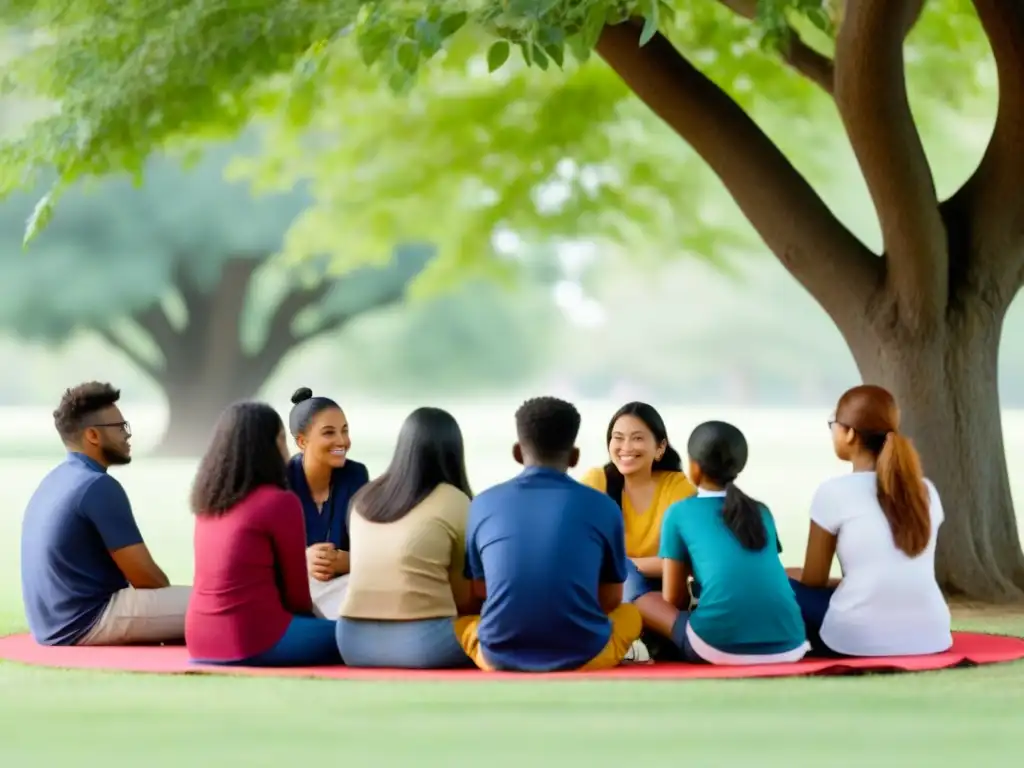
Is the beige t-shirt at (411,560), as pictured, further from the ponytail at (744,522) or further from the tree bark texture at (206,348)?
the tree bark texture at (206,348)

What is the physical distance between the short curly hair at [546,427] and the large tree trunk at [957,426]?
3.77 metres

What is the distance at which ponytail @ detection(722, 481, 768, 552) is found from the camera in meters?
7.09

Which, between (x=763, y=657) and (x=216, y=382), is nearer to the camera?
(x=763, y=657)

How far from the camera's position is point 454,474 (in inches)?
285

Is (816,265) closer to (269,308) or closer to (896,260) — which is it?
(896,260)

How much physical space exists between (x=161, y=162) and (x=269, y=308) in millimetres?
3630

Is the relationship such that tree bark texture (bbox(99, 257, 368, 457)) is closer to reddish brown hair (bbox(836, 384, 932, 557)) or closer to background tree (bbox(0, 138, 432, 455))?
background tree (bbox(0, 138, 432, 455))

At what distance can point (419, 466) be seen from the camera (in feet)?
23.6

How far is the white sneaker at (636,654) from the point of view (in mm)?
7379

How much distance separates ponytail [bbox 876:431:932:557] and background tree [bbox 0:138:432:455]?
23.5 meters

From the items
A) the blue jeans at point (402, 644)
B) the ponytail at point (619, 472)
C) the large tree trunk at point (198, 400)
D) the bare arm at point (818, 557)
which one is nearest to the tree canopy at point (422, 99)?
the ponytail at point (619, 472)

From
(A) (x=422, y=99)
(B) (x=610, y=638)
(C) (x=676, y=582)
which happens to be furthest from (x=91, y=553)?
(A) (x=422, y=99)

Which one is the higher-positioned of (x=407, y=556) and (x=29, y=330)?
(x=29, y=330)

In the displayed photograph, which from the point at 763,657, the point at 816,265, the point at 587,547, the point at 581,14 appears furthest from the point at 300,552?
the point at 816,265
